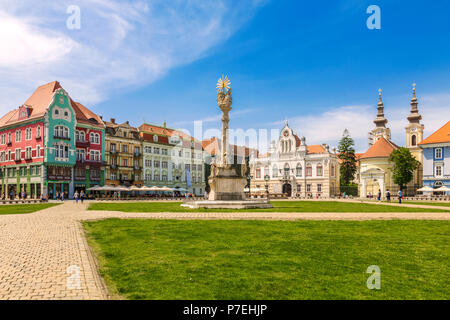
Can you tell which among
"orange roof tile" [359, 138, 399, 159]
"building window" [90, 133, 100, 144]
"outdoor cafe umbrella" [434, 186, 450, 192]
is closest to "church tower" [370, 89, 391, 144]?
"orange roof tile" [359, 138, 399, 159]

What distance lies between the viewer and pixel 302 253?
9555 mm

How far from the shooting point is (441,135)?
70.2 meters

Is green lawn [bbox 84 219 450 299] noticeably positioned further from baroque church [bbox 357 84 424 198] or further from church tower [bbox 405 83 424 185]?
church tower [bbox 405 83 424 185]

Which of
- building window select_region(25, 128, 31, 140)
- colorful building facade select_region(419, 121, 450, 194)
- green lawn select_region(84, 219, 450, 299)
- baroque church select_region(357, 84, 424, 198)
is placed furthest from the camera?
baroque church select_region(357, 84, 424, 198)

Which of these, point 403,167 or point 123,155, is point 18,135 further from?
point 403,167

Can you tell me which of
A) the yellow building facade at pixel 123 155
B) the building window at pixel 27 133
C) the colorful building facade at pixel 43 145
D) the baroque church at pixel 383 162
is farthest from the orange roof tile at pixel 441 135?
the building window at pixel 27 133

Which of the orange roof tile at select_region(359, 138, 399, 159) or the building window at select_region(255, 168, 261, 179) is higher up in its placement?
Result: the orange roof tile at select_region(359, 138, 399, 159)

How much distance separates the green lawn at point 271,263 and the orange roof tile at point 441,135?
65.0m

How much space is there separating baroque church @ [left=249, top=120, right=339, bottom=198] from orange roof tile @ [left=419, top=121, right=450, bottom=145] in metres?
20.2

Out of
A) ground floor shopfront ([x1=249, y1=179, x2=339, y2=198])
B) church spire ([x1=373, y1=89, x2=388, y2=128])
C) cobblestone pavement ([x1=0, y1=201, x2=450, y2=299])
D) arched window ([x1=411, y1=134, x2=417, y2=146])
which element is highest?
church spire ([x1=373, y1=89, x2=388, y2=128])

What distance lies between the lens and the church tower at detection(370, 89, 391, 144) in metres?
98.8

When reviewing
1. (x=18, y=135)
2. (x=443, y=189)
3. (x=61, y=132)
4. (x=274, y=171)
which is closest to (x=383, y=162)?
(x=443, y=189)

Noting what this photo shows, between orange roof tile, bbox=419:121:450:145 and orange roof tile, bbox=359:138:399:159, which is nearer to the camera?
orange roof tile, bbox=419:121:450:145
